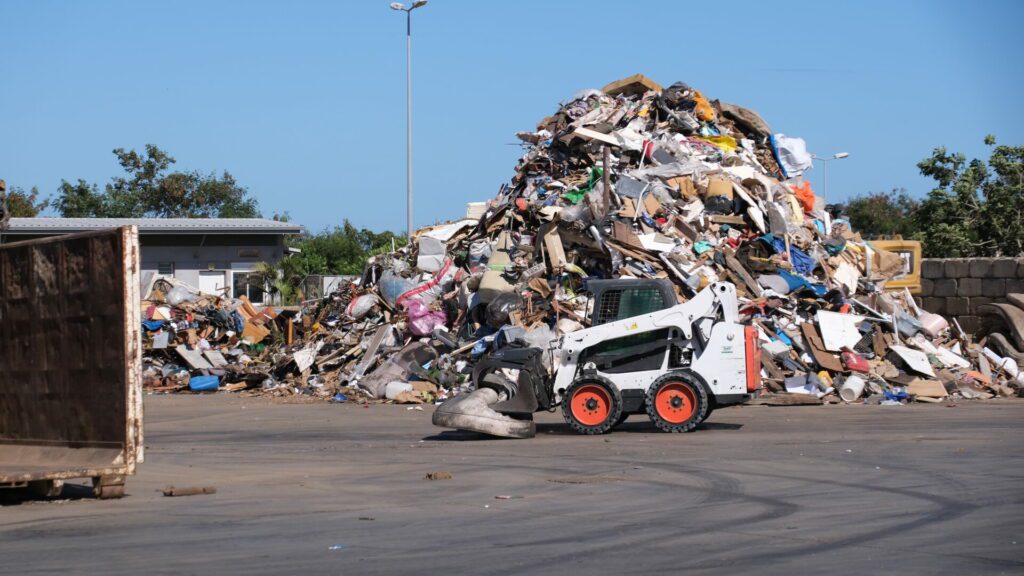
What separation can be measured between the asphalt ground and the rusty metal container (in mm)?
391

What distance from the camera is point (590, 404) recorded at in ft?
48.5

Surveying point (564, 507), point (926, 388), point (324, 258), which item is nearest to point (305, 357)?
point (926, 388)

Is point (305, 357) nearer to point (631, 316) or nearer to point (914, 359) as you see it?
point (631, 316)

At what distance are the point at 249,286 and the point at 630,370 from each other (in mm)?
32154

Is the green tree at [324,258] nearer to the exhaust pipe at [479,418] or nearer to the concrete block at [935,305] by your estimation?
the concrete block at [935,305]

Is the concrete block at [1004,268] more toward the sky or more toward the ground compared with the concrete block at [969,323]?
more toward the sky

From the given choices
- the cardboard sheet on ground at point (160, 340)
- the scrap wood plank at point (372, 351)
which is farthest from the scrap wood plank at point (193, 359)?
the scrap wood plank at point (372, 351)

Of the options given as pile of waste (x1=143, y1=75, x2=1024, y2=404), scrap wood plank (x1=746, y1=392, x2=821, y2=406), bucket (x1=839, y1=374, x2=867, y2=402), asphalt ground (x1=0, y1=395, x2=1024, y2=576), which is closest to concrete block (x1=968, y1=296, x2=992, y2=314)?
pile of waste (x1=143, y1=75, x2=1024, y2=404)

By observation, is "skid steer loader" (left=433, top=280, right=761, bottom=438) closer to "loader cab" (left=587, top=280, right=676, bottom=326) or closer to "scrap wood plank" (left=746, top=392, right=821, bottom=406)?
"loader cab" (left=587, top=280, right=676, bottom=326)

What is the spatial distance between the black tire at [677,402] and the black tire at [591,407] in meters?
0.46

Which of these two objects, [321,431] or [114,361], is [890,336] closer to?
[321,431]

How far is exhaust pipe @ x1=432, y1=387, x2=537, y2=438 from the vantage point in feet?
47.0

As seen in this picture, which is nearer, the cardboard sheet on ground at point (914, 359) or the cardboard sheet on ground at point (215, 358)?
the cardboard sheet on ground at point (914, 359)

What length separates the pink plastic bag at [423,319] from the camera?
22750 millimetres
